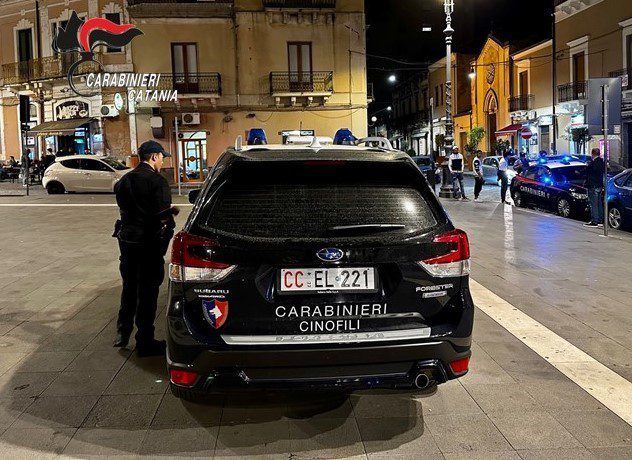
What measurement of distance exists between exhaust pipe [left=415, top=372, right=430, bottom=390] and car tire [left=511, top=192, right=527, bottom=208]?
52.3 ft

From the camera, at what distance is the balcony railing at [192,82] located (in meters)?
31.2

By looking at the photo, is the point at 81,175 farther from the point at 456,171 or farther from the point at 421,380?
the point at 421,380

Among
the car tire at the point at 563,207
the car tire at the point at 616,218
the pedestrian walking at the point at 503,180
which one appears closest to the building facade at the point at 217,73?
the pedestrian walking at the point at 503,180

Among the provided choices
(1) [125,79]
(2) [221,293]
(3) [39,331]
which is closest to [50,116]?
(1) [125,79]

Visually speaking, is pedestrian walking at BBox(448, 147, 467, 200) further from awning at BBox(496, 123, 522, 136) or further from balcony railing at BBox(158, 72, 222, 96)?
awning at BBox(496, 123, 522, 136)

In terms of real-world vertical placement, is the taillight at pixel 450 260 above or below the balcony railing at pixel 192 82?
below

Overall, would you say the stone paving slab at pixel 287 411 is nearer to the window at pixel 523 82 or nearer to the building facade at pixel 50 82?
the building facade at pixel 50 82

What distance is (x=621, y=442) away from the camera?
3.88 meters

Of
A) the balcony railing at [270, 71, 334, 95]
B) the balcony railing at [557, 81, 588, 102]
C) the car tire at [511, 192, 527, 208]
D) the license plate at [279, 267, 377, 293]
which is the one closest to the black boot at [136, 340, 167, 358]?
the license plate at [279, 267, 377, 293]

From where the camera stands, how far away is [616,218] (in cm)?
1394

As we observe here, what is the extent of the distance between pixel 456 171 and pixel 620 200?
24.8 feet

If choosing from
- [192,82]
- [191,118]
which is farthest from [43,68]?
[191,118]

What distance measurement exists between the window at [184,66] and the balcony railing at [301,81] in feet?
12.6

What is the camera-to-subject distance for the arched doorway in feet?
157
